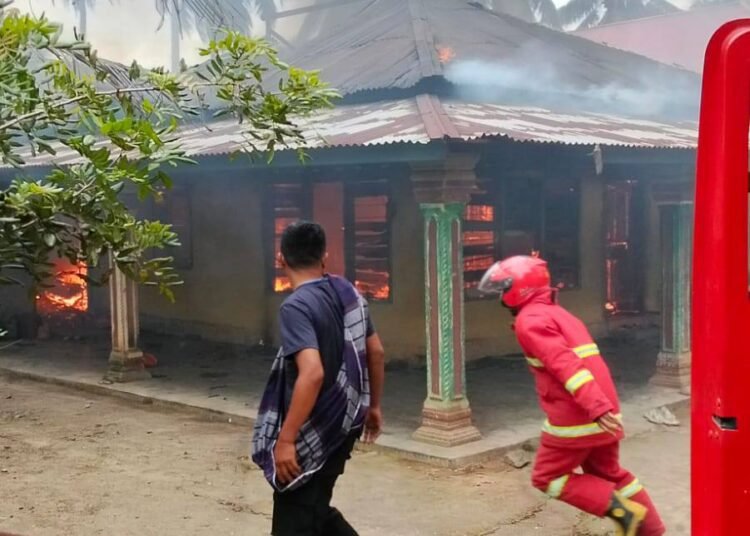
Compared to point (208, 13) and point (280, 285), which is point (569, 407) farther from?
point (280, 285)

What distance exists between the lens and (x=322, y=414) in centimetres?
371

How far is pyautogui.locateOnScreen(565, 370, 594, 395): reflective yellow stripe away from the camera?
418cm

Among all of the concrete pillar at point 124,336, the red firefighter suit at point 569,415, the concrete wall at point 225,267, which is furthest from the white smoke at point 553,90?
the red firefighter suit at point 569,415

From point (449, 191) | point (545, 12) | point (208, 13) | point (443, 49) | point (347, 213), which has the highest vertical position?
point (545, 12)

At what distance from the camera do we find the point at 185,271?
1331cm

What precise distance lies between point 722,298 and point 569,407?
5.17ft

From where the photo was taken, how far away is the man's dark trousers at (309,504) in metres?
3.70

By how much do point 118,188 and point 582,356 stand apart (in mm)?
2419

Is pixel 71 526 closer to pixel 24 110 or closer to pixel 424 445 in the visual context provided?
pixel 424 445

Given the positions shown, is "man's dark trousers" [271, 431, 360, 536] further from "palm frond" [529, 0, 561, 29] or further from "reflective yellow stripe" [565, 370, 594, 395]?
"palm frond" [529, 0, 561, 29]

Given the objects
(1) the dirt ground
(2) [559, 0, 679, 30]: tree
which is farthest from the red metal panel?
(2) [559, 0, 679, 30]: tree

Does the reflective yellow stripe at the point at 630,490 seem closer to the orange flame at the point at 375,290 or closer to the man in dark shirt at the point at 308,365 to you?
the man in dark shirt at the point at 308,365

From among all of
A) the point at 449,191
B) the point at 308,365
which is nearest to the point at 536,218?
the point at 449,191

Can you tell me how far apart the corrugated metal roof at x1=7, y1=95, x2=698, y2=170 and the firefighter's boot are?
3248mm
